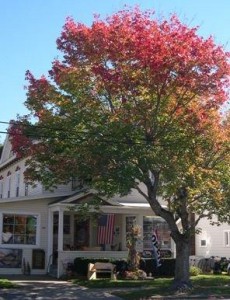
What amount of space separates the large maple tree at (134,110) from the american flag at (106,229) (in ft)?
22.8

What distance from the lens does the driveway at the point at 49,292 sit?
1834 centimetres

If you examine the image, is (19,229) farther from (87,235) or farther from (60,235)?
(87,235)

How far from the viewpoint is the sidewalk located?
723 inches

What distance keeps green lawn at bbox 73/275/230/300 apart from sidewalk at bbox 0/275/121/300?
695 mm

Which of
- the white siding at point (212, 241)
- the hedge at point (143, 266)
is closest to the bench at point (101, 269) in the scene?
the hedge at point (143, 266)

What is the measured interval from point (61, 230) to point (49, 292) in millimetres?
6349

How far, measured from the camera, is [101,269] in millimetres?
24406

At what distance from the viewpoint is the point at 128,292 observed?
19656 mm

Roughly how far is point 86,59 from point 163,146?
4.43 meters

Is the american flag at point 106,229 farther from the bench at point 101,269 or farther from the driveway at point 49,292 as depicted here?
the driveway at point 49,292

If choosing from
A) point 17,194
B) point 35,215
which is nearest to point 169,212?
point 35,215

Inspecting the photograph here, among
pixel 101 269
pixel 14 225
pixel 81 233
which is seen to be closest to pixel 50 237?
pixel 14 225

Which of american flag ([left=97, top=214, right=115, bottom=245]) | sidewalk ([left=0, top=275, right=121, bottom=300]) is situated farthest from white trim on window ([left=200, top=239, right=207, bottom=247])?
sidewalk ([left=0, top=275, right=121, bottom=300])

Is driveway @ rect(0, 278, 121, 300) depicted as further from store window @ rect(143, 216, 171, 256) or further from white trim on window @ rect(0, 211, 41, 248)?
store window @ rect(143, 216, 171, 256)
